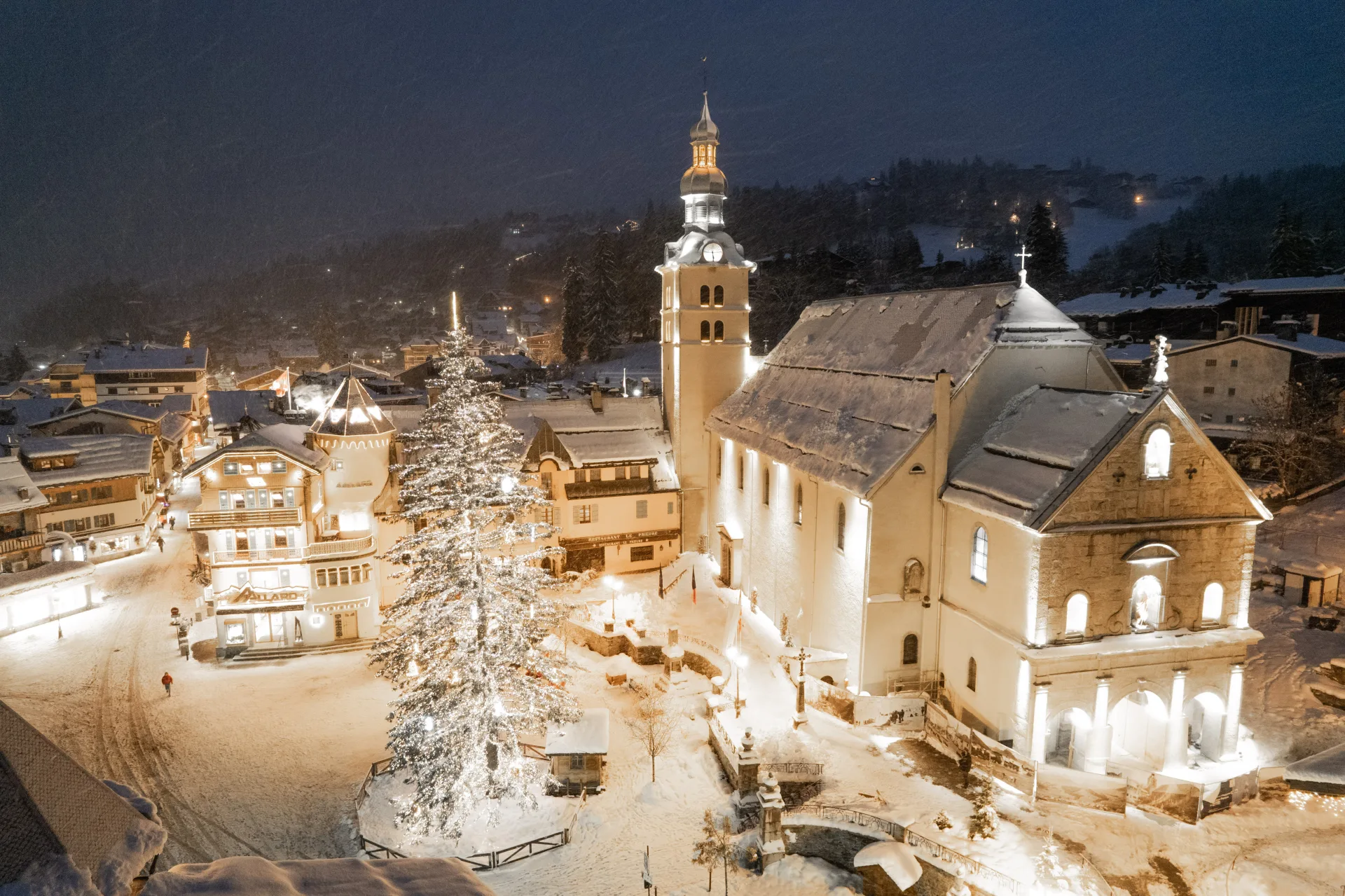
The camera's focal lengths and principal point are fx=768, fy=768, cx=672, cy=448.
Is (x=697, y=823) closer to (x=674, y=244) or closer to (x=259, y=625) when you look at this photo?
(x=259, y=625)

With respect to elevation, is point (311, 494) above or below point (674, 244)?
below

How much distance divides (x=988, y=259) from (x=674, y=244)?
76.1m

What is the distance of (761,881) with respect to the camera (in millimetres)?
20969

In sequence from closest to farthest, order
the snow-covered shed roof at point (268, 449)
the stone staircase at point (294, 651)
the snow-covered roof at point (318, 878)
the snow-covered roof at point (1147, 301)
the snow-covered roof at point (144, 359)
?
the snow-covered roof at point (318, 878)
the stone staircase at point (294, 651)
the snow-covered shed roof at point (268, 449)
the snow-covered roof at point (1147, 301)
the snow-covered roof at point (144, 359)

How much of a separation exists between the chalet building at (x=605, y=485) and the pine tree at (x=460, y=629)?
1950cm

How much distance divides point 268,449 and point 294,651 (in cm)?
1038

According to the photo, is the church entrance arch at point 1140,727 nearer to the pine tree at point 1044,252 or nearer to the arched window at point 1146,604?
the arched window at point 1146,604

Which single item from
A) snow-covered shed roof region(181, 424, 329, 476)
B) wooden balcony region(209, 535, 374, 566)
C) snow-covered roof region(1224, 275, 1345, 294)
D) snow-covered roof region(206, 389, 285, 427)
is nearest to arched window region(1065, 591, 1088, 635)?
wooden balcony region(209, 535, 374, 566)

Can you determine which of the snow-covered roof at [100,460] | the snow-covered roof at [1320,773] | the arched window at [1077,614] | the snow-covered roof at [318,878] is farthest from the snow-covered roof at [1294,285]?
the snow-covered roof at [100,460]

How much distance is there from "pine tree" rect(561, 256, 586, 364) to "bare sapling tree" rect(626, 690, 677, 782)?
249ft

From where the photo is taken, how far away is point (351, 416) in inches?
1641

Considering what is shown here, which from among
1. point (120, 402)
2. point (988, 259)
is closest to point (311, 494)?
point (120, 402)

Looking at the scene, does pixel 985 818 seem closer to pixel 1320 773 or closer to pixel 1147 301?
pixel 1320 773

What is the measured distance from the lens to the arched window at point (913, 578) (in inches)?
1115
